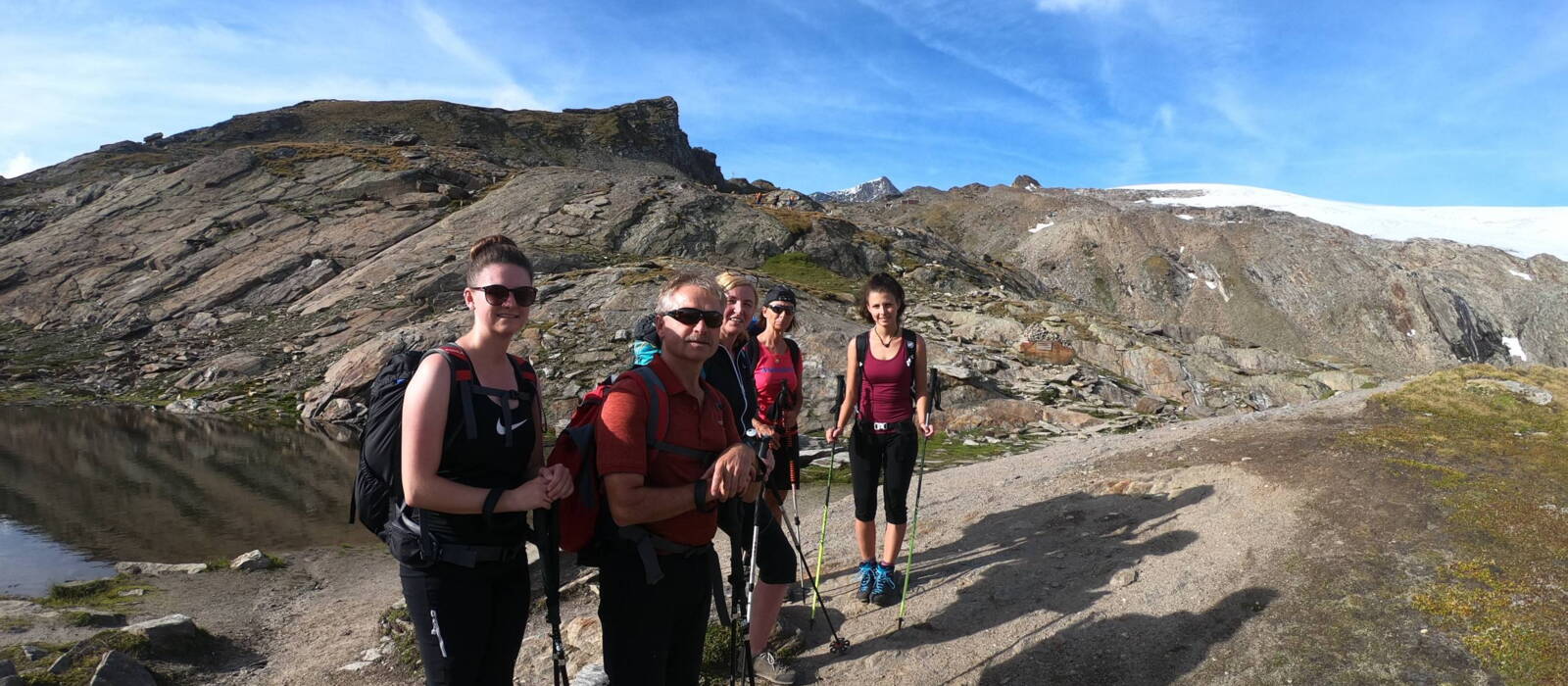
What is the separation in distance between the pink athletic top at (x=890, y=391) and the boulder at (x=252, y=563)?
8.95m

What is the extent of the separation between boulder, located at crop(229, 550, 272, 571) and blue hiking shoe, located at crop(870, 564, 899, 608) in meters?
8.68

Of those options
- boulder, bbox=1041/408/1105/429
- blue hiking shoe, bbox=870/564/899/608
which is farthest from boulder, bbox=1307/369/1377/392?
blue hiking shoe, bbox=870/564/899/608

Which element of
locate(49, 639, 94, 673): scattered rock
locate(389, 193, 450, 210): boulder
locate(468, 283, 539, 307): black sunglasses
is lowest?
locate(49, 639, 94, 673): scattered rock

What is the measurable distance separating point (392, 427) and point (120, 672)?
4677 millimetres

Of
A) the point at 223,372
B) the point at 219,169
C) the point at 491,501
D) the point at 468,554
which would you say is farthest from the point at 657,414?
the point at 219,169

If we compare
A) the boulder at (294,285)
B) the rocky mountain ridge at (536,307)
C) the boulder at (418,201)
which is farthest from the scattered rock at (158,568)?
the boulder at (418,201)

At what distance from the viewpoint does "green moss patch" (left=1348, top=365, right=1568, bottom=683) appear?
533cm

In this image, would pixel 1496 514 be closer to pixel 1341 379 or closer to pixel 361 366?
pixel 1341 379

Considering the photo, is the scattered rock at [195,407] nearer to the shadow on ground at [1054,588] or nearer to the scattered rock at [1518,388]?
the shadow on ground at [1054,588]

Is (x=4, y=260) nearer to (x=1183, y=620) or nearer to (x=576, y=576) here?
(x=576, y=576)

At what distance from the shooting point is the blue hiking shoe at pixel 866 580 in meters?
7.17

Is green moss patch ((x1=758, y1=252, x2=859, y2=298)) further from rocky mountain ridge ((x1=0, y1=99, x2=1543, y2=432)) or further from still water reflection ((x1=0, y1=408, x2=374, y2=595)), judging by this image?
still water reflection ((x1=0, y1=408, x2=374, y2=595))

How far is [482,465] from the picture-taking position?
341cm

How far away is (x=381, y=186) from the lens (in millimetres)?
53094
